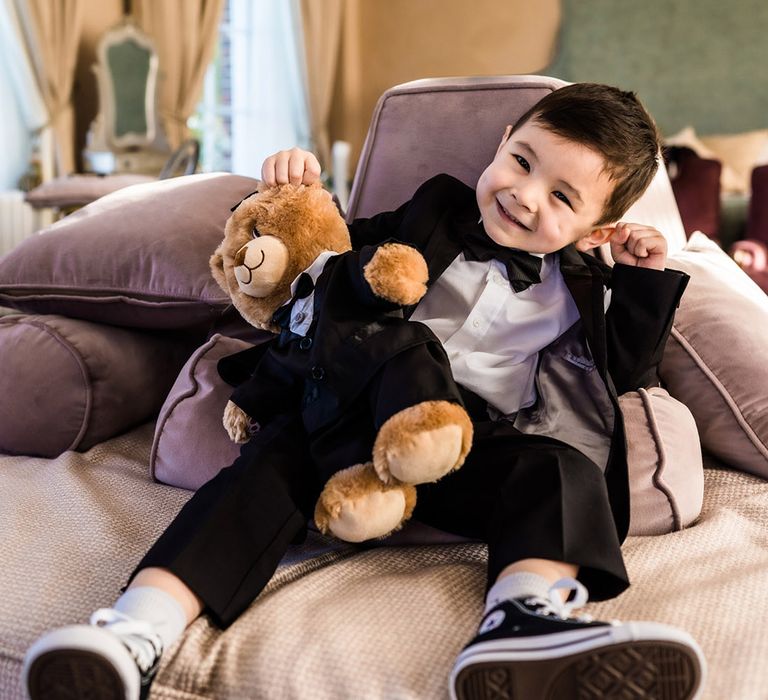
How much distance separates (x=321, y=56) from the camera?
16.6 ft

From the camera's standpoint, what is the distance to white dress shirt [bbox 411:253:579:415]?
1.13m

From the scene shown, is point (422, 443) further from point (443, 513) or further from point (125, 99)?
point (125, 99)

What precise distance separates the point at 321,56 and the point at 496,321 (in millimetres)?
4332

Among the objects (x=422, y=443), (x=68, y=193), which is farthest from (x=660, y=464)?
(x=68, y=193)

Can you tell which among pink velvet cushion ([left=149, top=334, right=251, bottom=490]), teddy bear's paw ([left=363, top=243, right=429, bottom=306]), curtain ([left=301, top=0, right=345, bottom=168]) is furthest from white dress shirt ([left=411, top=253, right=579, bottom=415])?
curtain ([left=301, top=0, right=345, bottom=168])

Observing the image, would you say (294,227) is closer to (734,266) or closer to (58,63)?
(734,266)

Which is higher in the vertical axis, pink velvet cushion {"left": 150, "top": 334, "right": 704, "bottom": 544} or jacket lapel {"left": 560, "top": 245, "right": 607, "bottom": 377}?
jacket lapel {"left": 560, "top": 245, "right": 607, "bottom": 377}

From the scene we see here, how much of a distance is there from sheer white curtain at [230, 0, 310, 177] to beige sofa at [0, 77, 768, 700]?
3680 millimetres

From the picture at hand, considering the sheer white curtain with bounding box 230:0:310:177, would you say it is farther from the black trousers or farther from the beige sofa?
the black trousers

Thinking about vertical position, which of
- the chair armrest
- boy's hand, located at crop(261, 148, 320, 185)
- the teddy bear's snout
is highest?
boy's hand, located at crop(261, 148, 320, 185)

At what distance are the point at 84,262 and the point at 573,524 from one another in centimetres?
91

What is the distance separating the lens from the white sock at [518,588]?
2.64 feet

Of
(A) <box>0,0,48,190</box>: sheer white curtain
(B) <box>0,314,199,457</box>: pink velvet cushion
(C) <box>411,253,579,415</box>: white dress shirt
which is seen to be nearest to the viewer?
(C) <box>411,253,579,415</box>: white dress shirt

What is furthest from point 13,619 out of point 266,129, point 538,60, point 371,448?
point 538,60
